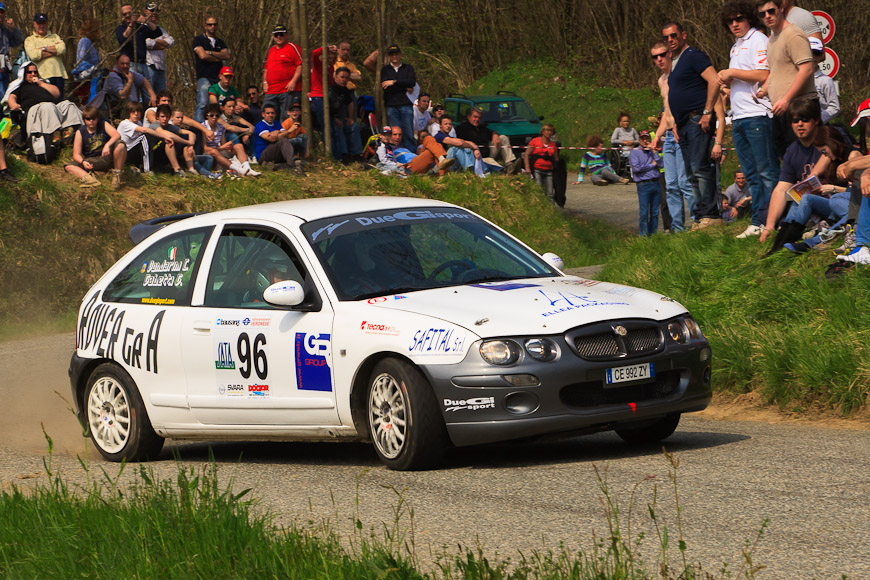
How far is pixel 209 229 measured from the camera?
9.20 metres

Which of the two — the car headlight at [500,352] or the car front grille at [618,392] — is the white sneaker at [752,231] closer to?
the car front grille at [618,392]

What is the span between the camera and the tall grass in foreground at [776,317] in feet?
31.5

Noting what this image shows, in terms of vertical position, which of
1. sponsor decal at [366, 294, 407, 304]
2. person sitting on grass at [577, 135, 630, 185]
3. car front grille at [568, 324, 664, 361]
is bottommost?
person sitting on grass at [577, 135, 630, 185]

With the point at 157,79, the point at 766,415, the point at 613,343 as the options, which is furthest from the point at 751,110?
the point at 157,79

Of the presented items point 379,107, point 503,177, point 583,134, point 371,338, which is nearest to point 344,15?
point 583,134

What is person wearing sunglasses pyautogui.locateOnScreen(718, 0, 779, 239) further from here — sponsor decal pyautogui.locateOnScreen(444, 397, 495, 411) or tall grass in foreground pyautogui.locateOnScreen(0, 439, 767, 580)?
tall grass in foreground pyautogui.locateOnScreen(0, 439, 767, 580)

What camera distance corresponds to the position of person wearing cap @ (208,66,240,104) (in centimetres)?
2338

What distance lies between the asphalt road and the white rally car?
0.30 m

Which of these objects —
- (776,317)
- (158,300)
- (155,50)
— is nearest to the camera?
(158,300)

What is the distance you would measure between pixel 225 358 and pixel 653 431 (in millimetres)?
2775

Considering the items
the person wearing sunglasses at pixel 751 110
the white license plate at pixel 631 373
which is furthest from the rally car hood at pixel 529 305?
the person wearing sunglasses at pixel 751 110

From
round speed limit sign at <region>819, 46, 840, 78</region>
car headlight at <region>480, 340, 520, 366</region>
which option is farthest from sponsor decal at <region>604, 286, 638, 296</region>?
round speed limit sign at <region>819, 46, 840, 78</region>

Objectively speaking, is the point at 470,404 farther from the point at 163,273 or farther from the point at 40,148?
the point at 40,148

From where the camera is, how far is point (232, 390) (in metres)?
8.59
